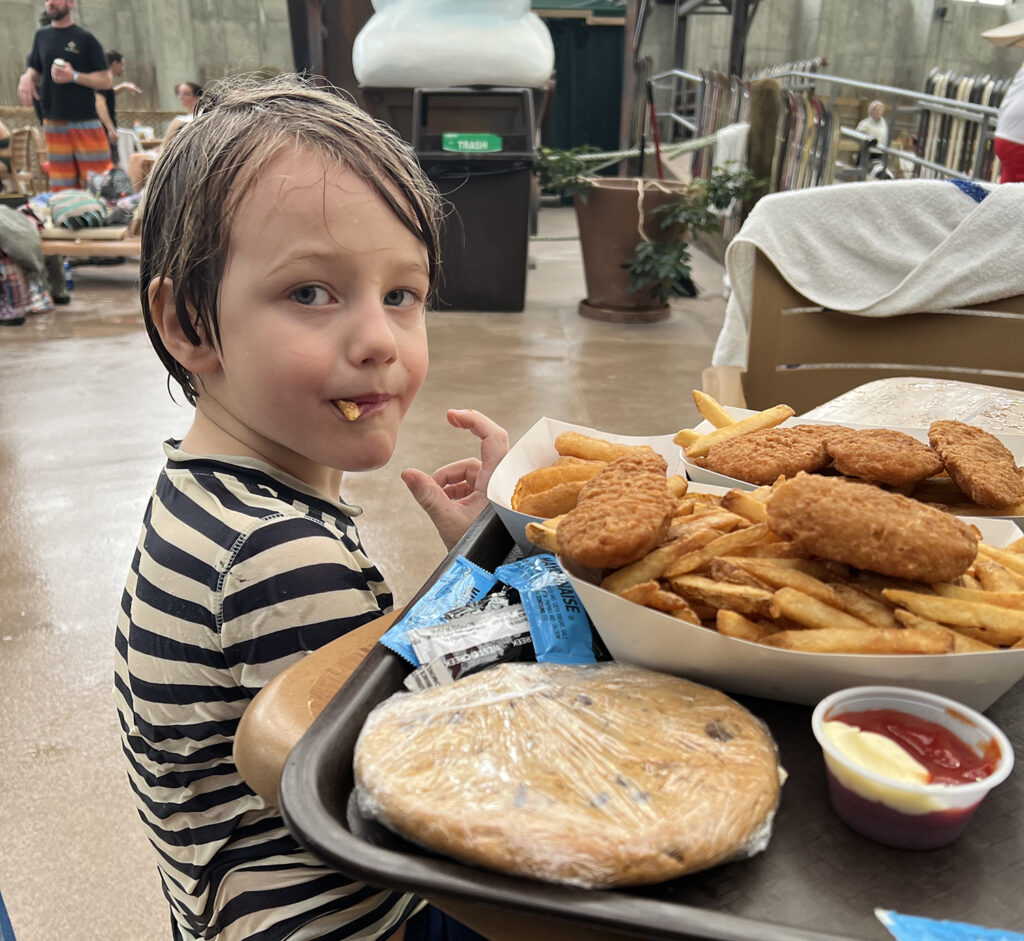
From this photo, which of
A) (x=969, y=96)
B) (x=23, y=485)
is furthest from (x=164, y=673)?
(x=969, y=96)

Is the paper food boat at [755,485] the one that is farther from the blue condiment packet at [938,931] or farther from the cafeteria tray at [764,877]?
the blue condiment packet at [938,931]

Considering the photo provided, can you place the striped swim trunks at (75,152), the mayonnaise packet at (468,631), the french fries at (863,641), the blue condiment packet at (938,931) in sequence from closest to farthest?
1. the blue condiment packet at (938,931)
2. the french fries at (863,641)
3. the mayonnaise packet at (468,631)
4. the striped swim trunks at (75,152)

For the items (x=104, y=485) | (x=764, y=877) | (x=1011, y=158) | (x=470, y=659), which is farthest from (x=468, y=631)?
(x=1011, y=158)

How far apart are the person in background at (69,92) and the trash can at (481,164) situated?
156 inches

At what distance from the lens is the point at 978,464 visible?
861mm

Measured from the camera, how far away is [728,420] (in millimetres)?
1127

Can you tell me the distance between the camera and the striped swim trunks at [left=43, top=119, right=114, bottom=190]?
26.6 ft

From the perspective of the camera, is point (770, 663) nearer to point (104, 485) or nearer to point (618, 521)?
point (618, 521)

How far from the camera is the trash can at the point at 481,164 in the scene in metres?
5.67

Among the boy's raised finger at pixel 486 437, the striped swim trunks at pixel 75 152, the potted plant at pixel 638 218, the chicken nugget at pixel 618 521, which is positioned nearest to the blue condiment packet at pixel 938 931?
the chicken nugget at pixel 618 521

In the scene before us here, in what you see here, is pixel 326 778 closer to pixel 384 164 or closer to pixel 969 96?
pixel 384 164

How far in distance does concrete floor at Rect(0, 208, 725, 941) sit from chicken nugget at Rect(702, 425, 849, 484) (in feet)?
4.58

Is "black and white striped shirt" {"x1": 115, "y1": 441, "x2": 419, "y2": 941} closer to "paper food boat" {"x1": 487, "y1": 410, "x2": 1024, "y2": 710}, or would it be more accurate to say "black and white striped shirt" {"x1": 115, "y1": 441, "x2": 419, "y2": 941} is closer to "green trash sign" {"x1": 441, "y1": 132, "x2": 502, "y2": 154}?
"paper food boat" {"x1": 487, "y1": 410, "x2": 1024, "y2": 710}

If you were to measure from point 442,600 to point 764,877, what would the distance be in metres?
0.37
